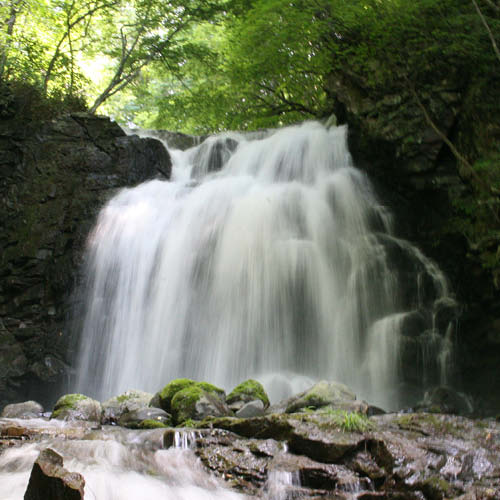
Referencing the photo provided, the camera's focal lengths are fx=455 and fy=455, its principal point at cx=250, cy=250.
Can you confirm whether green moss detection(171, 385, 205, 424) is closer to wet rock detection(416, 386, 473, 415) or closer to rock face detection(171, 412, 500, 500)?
rock face detection(171, 412, 500, 500)

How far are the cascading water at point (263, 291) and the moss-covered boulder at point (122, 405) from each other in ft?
5.41

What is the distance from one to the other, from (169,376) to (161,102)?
11.1 meters

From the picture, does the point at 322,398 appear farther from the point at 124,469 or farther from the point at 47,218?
the point at 47,218

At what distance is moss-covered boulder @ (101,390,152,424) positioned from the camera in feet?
18.9

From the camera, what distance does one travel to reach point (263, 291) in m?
8.38

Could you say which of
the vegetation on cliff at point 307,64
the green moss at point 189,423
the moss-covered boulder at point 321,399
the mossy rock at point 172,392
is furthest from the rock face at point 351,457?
the vegetation on cliff at point 307,64

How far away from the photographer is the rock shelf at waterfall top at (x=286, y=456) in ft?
9.95

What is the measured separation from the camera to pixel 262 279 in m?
8.50

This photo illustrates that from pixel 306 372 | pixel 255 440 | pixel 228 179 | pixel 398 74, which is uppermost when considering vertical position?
pixel 398 74

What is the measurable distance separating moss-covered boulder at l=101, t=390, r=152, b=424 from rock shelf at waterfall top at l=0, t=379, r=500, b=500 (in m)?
0.98

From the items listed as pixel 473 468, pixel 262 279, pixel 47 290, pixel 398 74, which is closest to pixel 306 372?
pixel 262 279

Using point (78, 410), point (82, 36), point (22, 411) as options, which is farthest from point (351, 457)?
point (82, 36)

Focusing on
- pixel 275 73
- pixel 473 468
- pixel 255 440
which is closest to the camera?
pixel 473 468

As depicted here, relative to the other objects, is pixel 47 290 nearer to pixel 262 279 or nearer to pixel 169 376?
pixel 169 376
